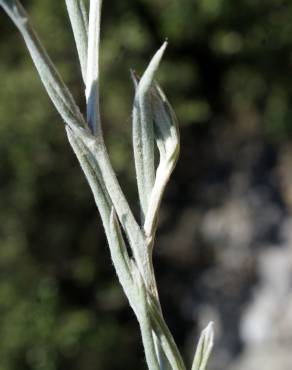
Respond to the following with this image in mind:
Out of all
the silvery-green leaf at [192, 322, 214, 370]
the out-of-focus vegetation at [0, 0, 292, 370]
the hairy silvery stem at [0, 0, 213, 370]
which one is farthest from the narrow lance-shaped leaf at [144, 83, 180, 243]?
the out-of-focus vegetation at [0, 0, 292, 370]

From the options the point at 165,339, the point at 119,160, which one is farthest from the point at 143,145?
the point at 119,160

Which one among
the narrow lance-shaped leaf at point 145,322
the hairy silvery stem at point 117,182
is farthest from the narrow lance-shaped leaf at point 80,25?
the narrow lance-shaped leaf at point 145,322

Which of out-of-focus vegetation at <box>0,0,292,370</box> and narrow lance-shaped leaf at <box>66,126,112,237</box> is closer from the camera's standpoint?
narrow lance-shaped leaf at <box>66,126,112,237</box>

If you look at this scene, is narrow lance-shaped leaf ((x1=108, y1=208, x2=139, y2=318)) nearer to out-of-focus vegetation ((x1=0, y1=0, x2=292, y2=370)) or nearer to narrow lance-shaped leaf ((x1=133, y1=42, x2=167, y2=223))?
narrow lance-shaped leaf ((x1=133, y1=42, x2=167, y2=223))

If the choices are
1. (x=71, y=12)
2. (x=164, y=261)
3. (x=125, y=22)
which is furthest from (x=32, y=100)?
(x=71, y=12)

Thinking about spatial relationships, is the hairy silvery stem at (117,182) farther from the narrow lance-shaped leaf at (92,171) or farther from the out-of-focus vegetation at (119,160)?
the out-of-focus vegetation at (119,160)

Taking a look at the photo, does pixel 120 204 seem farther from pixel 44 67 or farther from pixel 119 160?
pixel 119 160
